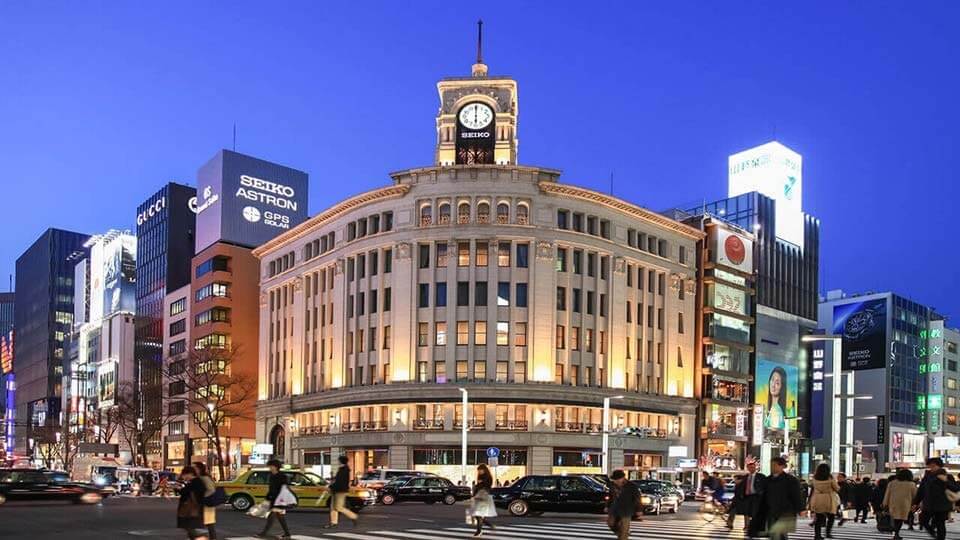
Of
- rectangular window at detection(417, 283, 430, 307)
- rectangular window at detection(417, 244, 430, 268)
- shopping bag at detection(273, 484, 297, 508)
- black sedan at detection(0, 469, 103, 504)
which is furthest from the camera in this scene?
rectangular window at detection(417, 244, 430, 268)

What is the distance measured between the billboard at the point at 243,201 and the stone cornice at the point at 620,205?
4853 cm

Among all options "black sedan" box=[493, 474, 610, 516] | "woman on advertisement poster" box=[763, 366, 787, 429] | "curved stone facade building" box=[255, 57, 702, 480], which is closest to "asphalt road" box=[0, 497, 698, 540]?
"black sedan" box=[493, 474, 610, 516]

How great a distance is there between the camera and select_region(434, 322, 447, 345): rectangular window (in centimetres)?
7712

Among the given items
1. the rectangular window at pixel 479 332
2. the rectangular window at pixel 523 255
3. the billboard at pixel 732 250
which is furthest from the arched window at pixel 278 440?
the billboard at pixel 732 250

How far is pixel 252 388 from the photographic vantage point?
349 ft

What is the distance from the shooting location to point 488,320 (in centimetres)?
7656

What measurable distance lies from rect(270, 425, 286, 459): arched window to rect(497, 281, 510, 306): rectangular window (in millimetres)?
26837

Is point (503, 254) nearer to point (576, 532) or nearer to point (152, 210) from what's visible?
point (576, 532)

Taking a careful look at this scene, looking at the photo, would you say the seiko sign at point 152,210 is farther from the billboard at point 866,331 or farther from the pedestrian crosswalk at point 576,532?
the pedestrian crosswalk at point 576,532

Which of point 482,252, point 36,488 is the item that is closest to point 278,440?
point 482,252

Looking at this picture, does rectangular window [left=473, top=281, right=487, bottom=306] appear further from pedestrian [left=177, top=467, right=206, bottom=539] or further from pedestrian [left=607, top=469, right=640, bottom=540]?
pedestrian [left=177, top=467, right=206, bottom=539]

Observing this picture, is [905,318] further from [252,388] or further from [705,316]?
[252,388]

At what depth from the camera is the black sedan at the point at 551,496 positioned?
37.4 m

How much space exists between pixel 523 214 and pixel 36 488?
4559cm
